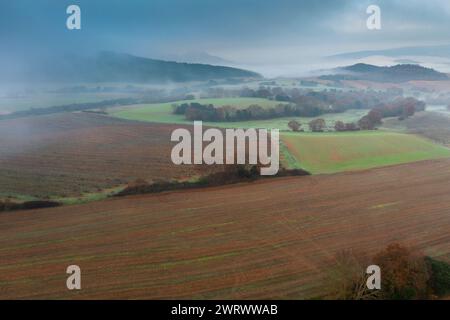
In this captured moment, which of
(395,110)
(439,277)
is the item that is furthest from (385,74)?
(439,277)

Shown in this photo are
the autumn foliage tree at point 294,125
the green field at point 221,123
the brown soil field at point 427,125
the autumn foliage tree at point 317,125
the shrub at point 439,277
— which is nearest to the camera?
the shrub at point 439,277

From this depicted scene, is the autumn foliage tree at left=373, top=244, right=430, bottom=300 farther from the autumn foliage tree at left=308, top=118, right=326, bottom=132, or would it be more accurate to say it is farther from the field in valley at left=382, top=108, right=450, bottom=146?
the field in valley at left=382, top=108, right=450, bottom=146

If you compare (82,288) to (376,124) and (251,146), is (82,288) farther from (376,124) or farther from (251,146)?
(376,124)

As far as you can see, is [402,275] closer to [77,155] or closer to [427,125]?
[77,155]

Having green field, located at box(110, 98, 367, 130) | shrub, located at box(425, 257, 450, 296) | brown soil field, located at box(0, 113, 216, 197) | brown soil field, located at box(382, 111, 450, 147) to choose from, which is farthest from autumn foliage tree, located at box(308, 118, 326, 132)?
shrub, located at box(425, 257, 450, 296)

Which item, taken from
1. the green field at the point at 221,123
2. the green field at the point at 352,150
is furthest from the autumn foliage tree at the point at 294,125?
the green field at the point at 352,150

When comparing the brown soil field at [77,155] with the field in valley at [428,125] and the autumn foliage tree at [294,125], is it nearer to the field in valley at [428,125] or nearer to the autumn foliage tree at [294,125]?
the autumn foliage tree at [294,125]
